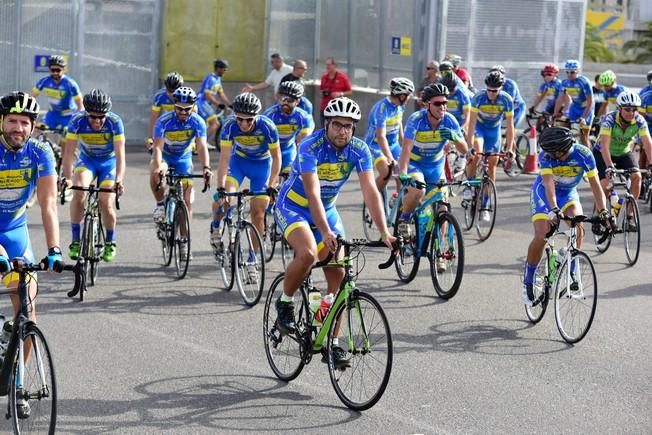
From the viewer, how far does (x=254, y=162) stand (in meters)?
Result: 13.5

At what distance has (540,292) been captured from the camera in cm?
1112

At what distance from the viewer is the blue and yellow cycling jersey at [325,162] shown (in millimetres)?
9023

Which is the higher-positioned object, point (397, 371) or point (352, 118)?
point (352, 118)

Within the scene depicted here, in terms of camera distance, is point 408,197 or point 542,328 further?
point 408,197

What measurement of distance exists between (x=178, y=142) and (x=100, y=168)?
1.15m

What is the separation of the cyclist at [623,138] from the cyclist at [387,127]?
2.47m

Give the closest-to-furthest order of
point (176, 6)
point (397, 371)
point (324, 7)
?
point (397, 371), point (176, 6), point (324, 7)

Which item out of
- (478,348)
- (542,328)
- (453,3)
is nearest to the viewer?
(478,348)

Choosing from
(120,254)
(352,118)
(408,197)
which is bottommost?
(120,254)

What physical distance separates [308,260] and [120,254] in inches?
252

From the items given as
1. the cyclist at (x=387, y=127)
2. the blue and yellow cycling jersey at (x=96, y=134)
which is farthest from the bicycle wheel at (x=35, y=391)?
the cyclist at (x=387, y=127)

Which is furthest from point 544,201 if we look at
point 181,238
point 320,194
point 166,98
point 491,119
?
point 166,98

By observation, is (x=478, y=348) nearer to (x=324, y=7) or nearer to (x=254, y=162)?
(x=254, y=162)

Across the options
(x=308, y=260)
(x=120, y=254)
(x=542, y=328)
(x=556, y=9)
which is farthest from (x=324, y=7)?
→ (x=308, y=260)
